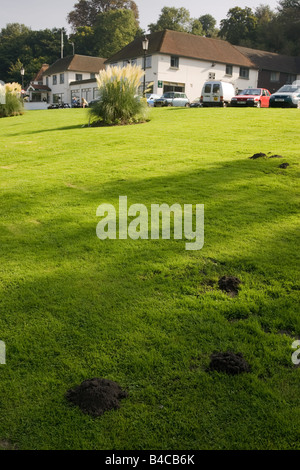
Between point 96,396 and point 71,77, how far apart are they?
219ft

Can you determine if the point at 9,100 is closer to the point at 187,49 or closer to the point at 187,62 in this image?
the point at 187,62

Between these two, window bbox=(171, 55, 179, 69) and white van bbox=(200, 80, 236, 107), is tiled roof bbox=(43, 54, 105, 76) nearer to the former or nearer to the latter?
window bbox=(171, 55, 179, 69)

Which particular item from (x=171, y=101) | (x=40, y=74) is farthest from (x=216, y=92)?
(x=40, y=74)

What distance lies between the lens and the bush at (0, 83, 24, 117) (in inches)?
1041

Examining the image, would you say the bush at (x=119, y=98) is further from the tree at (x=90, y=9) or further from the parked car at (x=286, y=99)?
the tree at (x=90, y=9)

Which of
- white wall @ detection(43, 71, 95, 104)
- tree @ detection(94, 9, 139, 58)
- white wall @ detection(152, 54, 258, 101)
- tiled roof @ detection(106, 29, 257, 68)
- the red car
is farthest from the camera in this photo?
tree @ detection(94, 9, 139, 58)

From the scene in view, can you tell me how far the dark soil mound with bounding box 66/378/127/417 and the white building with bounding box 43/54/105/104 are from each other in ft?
197

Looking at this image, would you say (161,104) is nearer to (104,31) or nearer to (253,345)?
(253,345)

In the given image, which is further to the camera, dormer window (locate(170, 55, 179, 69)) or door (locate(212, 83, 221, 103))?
dormer window (locate(170, 55, 179, 69))

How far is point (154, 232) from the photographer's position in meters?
5.75

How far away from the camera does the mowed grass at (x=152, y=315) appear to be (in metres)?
2.73

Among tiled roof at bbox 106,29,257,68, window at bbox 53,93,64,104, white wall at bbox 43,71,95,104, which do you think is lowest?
window at bbox 53,93,64,104

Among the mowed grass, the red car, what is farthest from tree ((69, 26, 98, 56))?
the mowed grass

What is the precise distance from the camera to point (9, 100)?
26875mm
